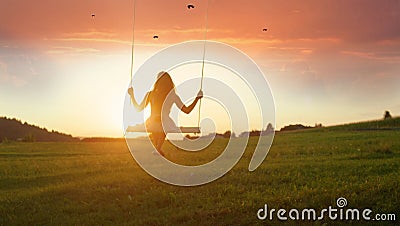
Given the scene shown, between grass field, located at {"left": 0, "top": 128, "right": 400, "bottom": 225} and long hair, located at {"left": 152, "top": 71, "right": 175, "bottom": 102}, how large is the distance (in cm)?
265

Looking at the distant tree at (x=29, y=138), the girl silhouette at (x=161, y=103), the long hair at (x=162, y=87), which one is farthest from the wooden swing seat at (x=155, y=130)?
the distant tree at (x=29, y=138)

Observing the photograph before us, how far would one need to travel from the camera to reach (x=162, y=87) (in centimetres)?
2227

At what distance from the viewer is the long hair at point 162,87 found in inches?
875

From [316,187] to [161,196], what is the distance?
4.34 m

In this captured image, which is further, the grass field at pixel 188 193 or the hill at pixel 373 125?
the hill at pixel 373 125

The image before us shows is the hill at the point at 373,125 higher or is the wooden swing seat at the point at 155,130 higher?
the hill at the point at 373,125

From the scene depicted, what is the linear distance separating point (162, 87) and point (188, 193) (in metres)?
5.31

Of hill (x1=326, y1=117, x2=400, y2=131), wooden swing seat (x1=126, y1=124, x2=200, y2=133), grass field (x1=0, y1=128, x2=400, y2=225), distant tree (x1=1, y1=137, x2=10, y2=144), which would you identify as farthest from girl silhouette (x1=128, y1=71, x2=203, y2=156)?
hill (x1=326, y1=117, x2=400, y2=131)

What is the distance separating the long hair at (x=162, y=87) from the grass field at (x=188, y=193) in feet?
8.68

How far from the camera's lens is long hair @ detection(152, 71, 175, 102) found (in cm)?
2222

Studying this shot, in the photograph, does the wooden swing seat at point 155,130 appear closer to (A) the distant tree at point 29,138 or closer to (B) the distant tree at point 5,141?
(B) the distant tree at point 5,141

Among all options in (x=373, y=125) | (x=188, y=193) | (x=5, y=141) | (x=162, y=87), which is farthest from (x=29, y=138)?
(x=188, y=193)

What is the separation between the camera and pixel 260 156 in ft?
92.9

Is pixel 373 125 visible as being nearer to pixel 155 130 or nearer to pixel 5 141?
pixel 5 141
